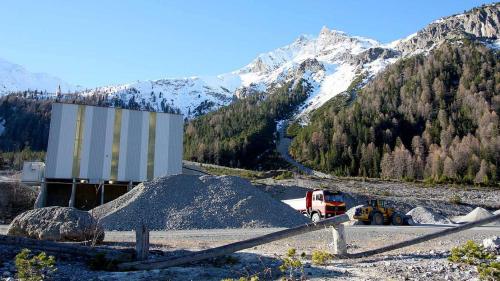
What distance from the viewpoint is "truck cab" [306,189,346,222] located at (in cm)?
2844

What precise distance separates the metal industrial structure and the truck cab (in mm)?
16374

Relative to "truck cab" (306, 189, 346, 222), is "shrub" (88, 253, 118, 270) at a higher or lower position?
lower

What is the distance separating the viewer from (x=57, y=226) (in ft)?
45.2

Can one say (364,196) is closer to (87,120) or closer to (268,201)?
(268,201)

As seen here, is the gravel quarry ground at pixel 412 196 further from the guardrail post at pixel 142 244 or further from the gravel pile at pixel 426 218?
the guardrail post at pixel 142 244

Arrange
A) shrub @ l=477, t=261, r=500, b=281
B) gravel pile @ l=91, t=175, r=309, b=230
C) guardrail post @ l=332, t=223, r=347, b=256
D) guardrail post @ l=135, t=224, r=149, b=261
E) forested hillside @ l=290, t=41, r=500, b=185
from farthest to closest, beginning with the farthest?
forested hillside @ l=290, t=41, r=500, b=185, gravel pile @ l=91, t=175, r=309, b=230, guardrail post @ l=332, t=223, r=347, b=256, guardrail post @ l=135, t=224, r=149, b=261, shrub @ l=477, t=261, r=500, b=281

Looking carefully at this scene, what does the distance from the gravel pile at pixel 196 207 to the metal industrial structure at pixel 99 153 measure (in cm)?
1082

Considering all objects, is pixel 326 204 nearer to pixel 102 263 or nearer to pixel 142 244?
pixel 142 244

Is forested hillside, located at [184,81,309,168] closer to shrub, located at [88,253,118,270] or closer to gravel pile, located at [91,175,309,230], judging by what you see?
gravel pile, located at [91,175,309,230]

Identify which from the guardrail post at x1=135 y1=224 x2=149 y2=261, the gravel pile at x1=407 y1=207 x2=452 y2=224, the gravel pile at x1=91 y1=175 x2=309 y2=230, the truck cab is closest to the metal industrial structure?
the gravel pile at x1=91 y1=175 x2=309 y2=230

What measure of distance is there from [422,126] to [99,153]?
126 metres

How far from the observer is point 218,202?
27.6 meters

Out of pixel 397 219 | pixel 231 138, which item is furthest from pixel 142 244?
pixel 231 138

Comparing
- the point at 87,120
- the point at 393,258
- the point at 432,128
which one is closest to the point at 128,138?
the point at 87,120
